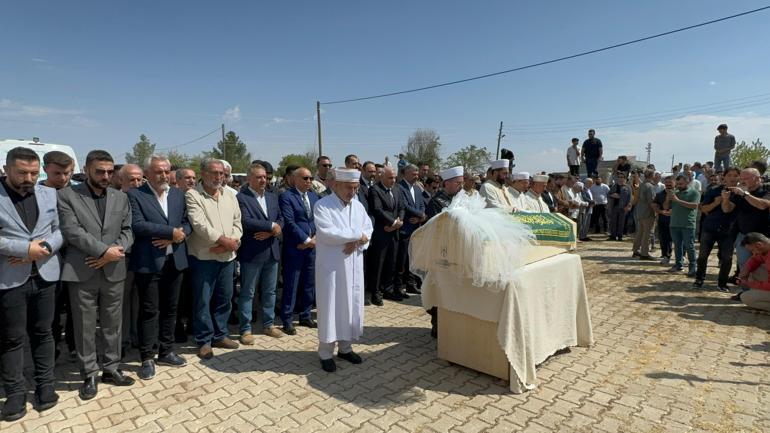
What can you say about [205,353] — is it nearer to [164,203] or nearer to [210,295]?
[210,295]

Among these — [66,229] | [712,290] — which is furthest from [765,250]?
[66,229]

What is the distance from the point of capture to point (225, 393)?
366 cm

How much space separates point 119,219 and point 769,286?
26.4 ft

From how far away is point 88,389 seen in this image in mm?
3537

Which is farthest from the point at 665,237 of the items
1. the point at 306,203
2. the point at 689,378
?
the point at 306,203

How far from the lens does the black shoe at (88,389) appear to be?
3.52 metres

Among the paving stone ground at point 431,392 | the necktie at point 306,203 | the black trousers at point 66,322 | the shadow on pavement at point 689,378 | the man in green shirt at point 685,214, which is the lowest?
the shadow on pavement at point 689,378

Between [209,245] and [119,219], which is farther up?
[119,219]

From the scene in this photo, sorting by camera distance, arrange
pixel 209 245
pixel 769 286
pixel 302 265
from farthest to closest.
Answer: pixel 769 286 < pixel 302 265 < pixel 209 245

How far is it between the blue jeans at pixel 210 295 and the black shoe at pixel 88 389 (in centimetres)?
100

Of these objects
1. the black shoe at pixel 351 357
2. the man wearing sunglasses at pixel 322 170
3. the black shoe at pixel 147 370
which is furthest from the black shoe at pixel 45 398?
the man wearing sunglasses at pixel 322 170

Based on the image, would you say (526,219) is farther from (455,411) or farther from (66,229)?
(66,229)

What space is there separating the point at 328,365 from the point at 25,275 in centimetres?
259

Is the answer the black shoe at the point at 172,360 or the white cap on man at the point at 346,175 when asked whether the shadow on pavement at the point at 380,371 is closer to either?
the black shoe at the point at 172,360
